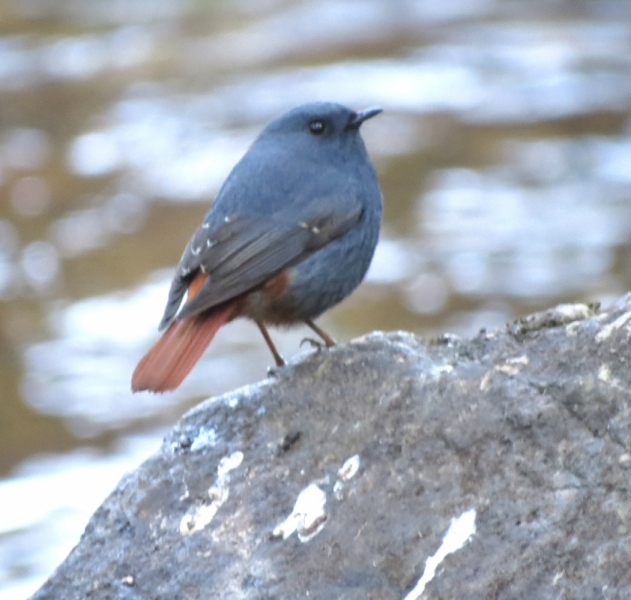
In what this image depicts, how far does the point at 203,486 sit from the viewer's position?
12.3 feet

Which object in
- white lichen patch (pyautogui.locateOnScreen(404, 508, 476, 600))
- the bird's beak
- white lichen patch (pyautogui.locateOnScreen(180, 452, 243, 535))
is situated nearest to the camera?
white lichen patch (pyautogui.locateOnScreen(404, 508, 476, 600))

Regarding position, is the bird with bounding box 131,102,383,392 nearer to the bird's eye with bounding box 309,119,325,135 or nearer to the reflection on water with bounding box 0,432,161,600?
the bird's eye with bounding box 309,119,325,135

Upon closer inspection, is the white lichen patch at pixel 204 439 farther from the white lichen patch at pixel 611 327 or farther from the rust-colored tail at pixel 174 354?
the white lichen patch at pixel 611 327

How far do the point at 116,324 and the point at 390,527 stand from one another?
5.62 meters

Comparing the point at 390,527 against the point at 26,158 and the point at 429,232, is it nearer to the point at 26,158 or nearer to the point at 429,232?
the point at 429,232

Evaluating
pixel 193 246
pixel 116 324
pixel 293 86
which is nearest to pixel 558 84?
pixel 293 86

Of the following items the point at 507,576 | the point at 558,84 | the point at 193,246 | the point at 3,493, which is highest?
the point at 193,246

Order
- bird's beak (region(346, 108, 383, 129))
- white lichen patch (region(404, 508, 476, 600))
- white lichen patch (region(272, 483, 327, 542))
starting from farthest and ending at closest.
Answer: bird's beak (region(346, 108, 383, 129)) → white lichen patch (region(272, 483, 327, 542)) → white lichen patch (region(404, 508, 476, 600))

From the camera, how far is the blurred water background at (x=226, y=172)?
25.6ft

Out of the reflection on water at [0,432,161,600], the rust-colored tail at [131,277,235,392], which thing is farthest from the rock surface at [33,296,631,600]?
the reflection on water at [0,432,161,600]

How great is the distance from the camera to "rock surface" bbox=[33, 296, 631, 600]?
3273 mm

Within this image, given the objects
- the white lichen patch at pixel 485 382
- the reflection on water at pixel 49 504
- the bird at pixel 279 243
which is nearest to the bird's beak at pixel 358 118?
the bird at pixel 279 243

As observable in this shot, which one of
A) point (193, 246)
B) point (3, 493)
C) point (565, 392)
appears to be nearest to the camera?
point (565, 392)

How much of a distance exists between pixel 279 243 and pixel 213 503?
1.02 m
